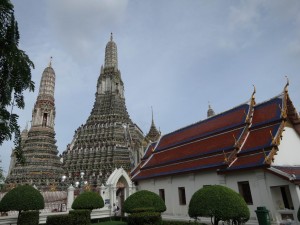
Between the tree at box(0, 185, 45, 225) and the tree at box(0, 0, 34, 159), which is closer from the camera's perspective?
the tree at box(0, 0, 34, 159)

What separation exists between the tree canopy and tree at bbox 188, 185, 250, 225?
11915 millimetres

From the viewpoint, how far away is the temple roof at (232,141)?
1443 centimetres

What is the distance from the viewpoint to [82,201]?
63.7 feet

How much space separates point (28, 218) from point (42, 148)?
2832cm

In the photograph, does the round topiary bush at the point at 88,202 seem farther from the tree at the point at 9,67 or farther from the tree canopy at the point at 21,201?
the tree at the point at 9,67

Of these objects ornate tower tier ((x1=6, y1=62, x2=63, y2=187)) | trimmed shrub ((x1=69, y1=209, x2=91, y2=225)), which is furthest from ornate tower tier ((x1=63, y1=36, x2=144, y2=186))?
trimmed shrub ((x1=69, y1=209, x2=91, y2=225))

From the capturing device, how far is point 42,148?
42.4 m

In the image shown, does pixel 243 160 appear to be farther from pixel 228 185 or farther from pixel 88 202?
pixel 88 202

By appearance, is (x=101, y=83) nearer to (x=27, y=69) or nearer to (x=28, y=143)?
(x=28, y=143)

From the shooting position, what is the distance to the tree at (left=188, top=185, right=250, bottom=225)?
390 inches

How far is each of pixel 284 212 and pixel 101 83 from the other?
56.8 meters

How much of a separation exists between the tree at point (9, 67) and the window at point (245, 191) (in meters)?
12.4

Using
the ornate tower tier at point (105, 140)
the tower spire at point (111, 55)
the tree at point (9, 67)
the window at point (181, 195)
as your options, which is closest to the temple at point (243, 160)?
the window at point (181, 195)

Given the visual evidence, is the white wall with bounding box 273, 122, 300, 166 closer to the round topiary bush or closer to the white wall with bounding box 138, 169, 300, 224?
the white wall with bounding box 138, 169, 300, 224
